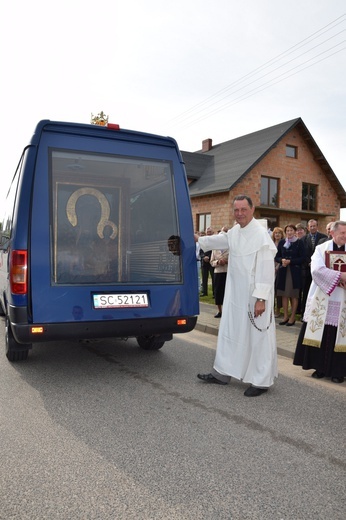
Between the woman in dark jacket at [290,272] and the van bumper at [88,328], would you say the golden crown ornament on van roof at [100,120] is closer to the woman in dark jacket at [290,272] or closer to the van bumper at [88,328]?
the van bumper at [88,328]

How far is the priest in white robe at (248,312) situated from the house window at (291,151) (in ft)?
81.4

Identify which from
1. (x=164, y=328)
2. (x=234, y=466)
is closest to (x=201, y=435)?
(x=234, y=466)

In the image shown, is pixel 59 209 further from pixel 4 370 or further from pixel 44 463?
pixel 44 463

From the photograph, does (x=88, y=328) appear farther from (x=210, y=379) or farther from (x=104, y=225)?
(x=210, y=379)

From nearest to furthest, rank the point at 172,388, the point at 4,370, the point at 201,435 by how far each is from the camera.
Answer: the point at 201,435 → the point at 172,388 → the point at 4,370

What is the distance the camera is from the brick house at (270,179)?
25438 millimetres

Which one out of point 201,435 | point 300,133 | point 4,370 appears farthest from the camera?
point 300,133

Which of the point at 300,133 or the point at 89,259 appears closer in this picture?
the point at 89,259

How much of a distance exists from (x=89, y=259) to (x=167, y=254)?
2.88 ft

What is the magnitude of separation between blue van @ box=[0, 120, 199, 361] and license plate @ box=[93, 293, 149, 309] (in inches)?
0.4

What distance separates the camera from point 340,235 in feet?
16.3

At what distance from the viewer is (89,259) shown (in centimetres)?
466

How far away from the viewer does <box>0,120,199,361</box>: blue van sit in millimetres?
4238

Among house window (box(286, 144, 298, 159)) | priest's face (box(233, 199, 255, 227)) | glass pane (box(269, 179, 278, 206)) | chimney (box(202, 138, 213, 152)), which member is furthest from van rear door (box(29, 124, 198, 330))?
chimney (box(202, 138, 213, 152))
